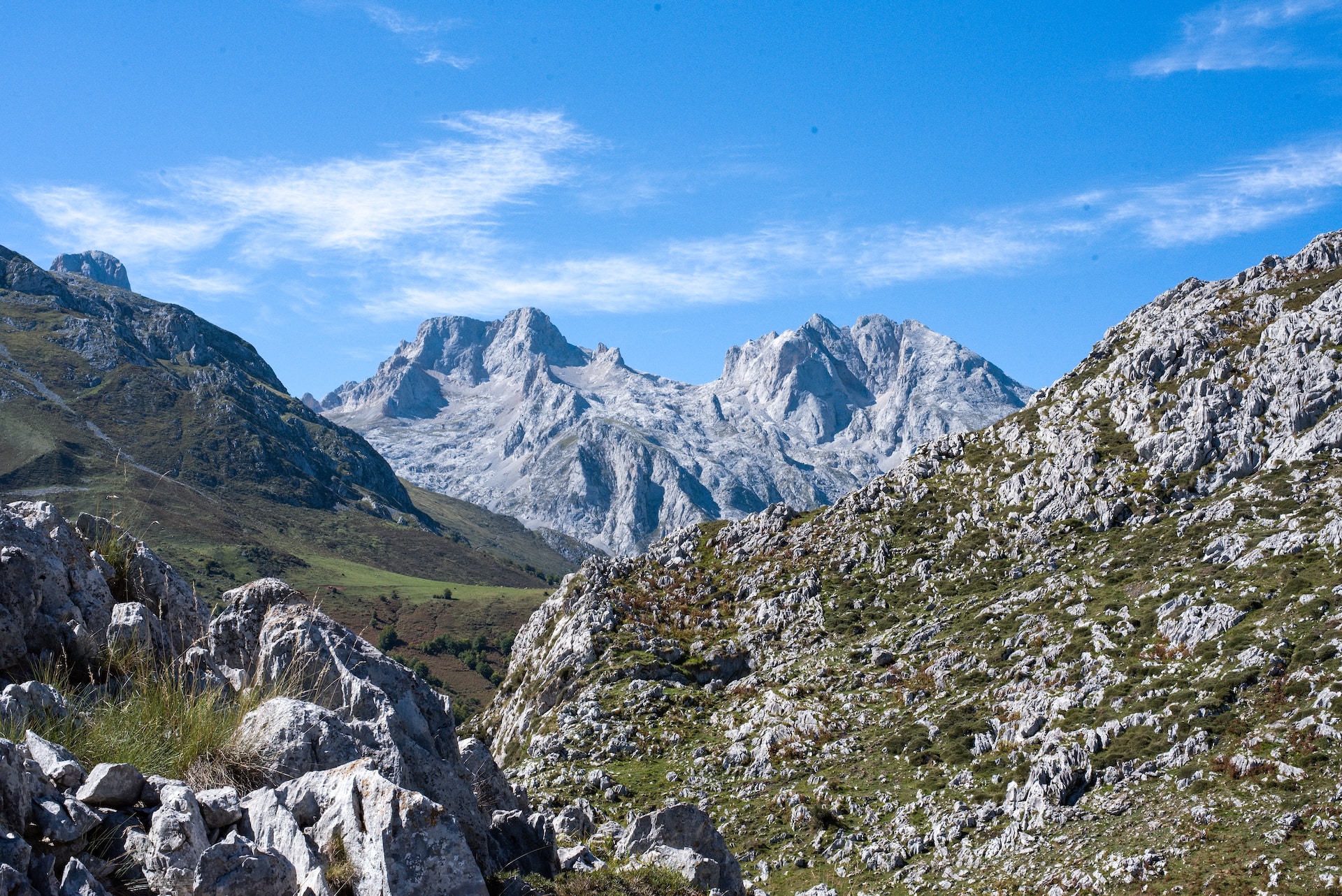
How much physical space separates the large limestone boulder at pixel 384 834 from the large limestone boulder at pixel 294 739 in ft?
2.82

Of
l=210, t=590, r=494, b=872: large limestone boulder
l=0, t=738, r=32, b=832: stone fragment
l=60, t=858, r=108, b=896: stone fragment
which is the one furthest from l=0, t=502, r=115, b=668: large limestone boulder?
l=60, t=858, r=108, b=896: stone fragment

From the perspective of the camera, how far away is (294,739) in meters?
12.4

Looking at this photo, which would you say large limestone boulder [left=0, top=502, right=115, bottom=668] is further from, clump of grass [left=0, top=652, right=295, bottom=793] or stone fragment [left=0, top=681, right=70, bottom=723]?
stone fragment [left=0, top=681, right=70, bottom=723]

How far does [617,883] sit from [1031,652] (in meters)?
68.0

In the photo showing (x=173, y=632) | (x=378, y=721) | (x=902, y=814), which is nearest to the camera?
(x=378, y=721)

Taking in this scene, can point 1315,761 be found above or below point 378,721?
below

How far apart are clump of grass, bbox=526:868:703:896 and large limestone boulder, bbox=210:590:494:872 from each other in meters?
1.14

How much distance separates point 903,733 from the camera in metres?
69.4

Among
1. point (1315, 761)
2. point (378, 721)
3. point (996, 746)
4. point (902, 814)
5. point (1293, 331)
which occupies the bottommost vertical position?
point (902, 814)

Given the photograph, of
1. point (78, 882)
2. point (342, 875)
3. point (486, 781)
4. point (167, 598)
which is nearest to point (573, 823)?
point (486, 781)

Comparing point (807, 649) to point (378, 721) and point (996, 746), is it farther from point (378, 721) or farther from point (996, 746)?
point (378, 721)

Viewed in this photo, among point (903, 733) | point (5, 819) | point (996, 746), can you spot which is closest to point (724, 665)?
point (903, 733)

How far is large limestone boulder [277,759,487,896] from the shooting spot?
10398 millimetres

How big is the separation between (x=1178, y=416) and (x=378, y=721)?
103039 millimetres
